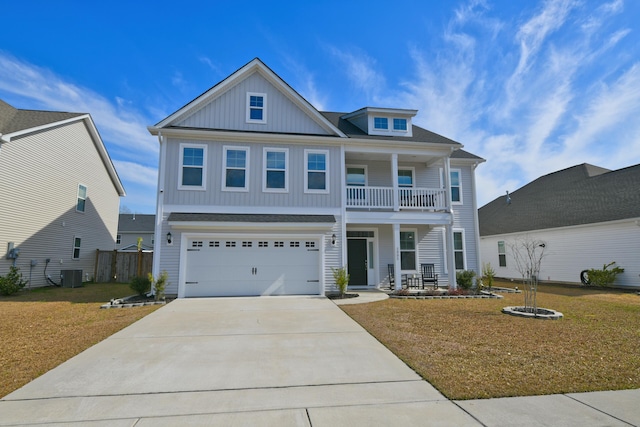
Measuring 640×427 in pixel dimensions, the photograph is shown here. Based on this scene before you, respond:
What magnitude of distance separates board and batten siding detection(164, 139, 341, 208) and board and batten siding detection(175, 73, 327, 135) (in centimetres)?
73

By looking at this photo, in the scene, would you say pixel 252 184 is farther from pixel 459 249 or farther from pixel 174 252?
pixel 459 249

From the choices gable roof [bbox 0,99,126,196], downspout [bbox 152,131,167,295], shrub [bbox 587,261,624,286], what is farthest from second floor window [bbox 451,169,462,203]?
gable roof [bbox 0,99,126,196]

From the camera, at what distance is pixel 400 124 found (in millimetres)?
15117

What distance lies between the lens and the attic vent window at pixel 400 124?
1504 cm

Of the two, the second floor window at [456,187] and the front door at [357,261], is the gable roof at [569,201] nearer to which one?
the second floor window at [456,187]

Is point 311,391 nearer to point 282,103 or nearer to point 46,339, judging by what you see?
point 46,339

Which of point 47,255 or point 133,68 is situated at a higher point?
point 133,68

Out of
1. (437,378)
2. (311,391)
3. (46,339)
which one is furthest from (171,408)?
(46,339)

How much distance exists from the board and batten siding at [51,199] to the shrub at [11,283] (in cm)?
70

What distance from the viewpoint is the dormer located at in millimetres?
14742

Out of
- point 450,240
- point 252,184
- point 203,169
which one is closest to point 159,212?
point 203,169

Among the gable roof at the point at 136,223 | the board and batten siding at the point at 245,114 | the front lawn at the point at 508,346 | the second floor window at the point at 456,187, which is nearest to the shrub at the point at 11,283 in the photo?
the board and batten siding at the point at 245,114

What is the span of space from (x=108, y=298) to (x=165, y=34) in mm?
9129

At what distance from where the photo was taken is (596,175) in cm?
1962
